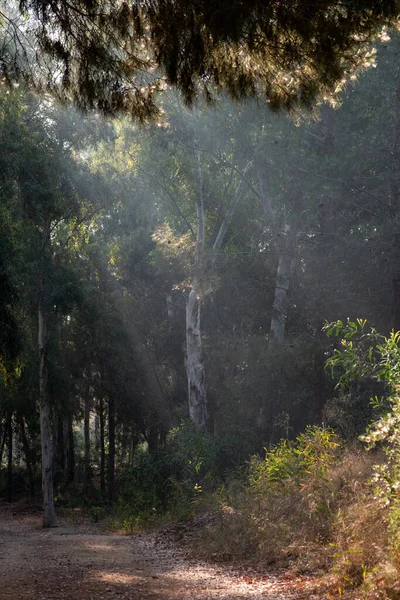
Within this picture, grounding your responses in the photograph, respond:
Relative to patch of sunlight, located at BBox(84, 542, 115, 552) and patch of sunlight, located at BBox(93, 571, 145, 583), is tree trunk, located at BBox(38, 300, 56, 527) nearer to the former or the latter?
patch of sunlight, located at BBox(84, 542, 115, 552)

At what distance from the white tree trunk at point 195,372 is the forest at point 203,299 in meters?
0.08

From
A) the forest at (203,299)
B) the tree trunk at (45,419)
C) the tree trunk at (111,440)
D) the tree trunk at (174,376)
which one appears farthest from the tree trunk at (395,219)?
the tree trunk at (111,440)

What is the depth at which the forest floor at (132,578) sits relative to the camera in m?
7.05

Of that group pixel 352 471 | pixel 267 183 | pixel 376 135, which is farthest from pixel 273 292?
pixel 352 471

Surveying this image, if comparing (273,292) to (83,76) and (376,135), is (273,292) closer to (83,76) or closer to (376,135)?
(376,135)

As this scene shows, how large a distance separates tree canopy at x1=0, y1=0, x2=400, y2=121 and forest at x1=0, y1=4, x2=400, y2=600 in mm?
4189

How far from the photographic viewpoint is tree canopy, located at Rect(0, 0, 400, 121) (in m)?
6.28

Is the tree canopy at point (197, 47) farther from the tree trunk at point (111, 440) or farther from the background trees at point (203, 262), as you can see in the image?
the tree trunk at point (111, 440)

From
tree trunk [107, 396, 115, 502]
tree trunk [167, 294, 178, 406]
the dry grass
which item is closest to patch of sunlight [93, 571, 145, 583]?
the dry grass

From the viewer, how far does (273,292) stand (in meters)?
29.8

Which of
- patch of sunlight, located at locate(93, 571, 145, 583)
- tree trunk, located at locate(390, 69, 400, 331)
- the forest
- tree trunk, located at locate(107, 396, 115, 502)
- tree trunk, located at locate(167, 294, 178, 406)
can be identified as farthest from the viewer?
tree trunk, located at locate(167, 294, 178, 406)

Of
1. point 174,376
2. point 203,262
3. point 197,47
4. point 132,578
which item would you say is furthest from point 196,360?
point 197,47

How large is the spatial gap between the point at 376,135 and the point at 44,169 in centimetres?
1173

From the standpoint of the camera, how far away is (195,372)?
89.1ft
